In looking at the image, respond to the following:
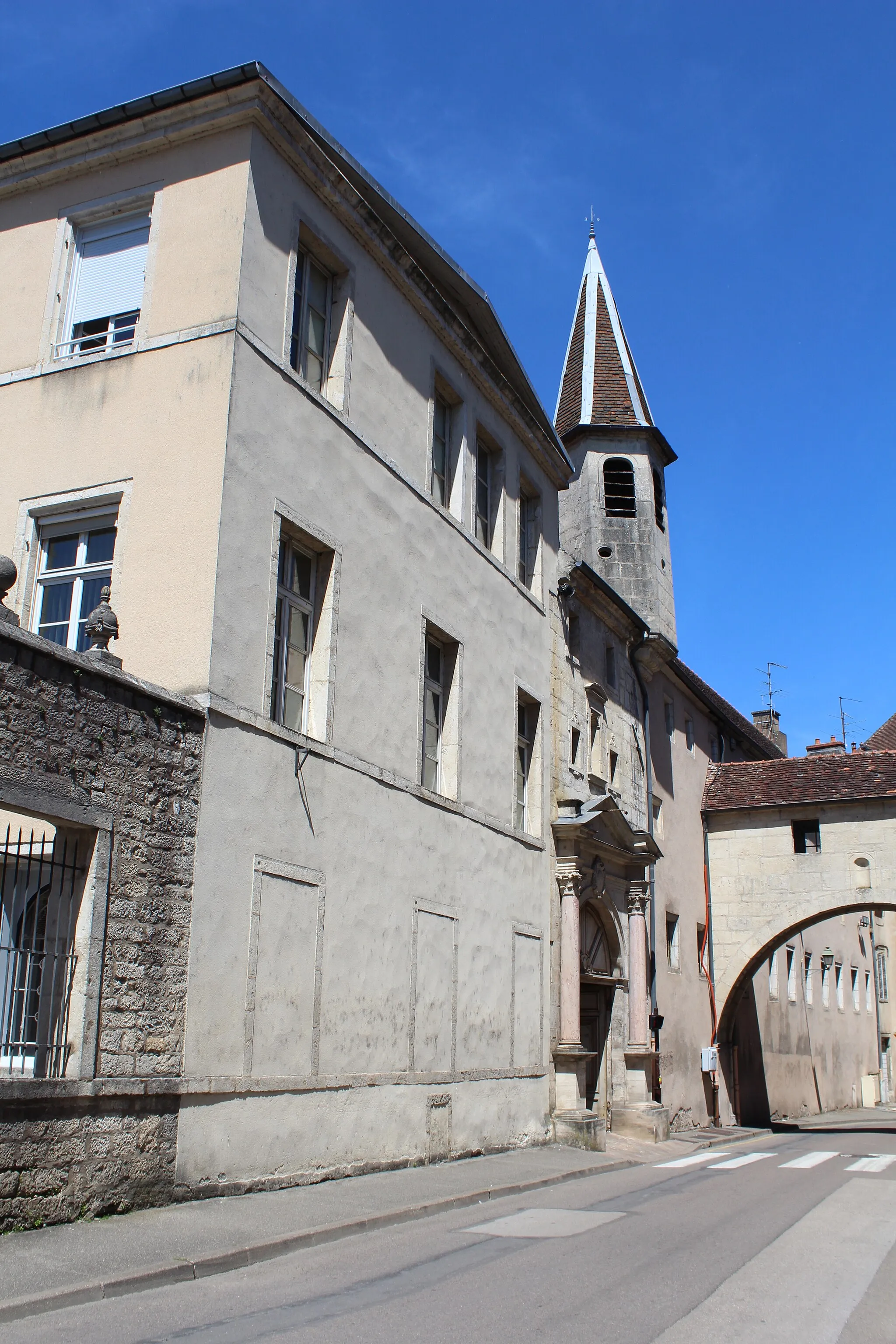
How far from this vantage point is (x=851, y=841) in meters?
23.2

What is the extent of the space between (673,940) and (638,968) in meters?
3.74

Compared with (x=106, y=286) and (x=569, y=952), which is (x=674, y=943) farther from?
(x=106, y=286)

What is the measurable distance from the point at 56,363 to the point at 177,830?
4.79m

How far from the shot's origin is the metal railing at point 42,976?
7.61 m

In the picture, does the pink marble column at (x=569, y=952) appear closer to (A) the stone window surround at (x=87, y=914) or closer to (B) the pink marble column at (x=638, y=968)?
(B) the pink marble column at (x=638, y=968)

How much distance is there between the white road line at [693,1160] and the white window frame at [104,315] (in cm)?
1083

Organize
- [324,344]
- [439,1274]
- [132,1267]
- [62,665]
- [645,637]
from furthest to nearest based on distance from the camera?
[645,637] → [324,344] → [62,665] → [439,1274] → [132,1267]

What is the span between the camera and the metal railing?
7613 mm

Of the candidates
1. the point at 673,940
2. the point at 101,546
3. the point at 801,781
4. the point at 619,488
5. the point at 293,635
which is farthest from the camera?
the point at 619,488

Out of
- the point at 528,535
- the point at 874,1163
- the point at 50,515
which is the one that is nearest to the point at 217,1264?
the point at 50,515

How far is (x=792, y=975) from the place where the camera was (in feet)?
107

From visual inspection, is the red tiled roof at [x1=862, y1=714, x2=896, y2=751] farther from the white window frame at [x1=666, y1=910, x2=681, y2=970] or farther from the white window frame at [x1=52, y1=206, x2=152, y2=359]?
the white window frame at [x1=52, y1=206, x2=152, y2=359]

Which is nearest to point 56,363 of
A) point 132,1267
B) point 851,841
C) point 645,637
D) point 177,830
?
point 177,830

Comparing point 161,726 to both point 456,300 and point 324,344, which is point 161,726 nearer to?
point 324,344
